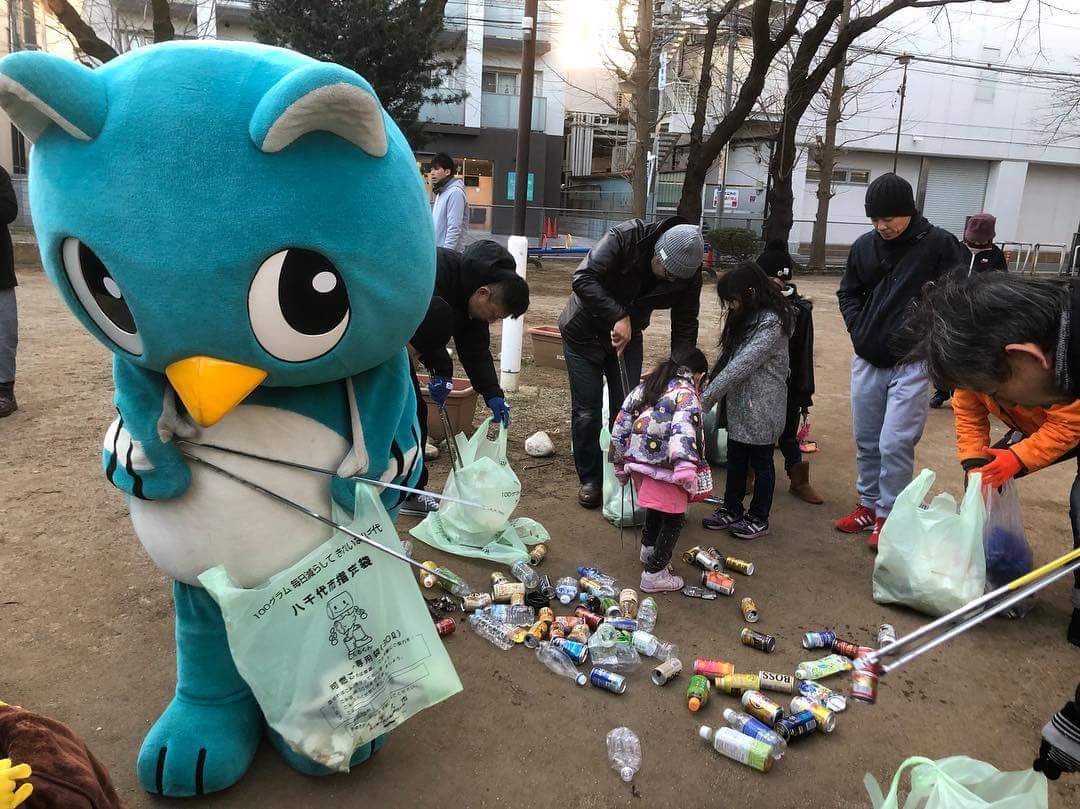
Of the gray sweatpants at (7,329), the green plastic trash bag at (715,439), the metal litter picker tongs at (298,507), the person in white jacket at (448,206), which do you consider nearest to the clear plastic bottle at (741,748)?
the metal litter picker tongs at (298,507)

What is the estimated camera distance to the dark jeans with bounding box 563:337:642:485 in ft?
15.2

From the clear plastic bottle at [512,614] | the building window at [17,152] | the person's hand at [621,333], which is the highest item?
the building window at [17,152]

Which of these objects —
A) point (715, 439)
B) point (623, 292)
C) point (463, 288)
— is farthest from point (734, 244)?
point (463, 288)

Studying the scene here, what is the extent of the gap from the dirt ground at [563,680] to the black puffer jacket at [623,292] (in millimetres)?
1118

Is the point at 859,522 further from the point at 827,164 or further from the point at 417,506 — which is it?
the point at 827,164

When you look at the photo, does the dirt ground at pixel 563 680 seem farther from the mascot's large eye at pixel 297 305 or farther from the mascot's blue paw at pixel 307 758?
the mascot's large eye at pixel 297 305

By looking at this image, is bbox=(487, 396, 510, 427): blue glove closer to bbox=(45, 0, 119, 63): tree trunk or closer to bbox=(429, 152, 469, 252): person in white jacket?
bbox=(429, 152, 469, 252): person in white jacket

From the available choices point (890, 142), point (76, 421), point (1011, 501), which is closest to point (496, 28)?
point (890, 142)

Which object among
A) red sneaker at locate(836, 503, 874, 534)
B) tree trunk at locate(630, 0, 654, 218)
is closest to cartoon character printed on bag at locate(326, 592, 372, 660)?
red sneaker at locate(836, 503, 874, 534)

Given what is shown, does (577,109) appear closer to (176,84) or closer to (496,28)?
(496,28)

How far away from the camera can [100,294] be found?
1880 millimetres

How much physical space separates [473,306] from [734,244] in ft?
62.7

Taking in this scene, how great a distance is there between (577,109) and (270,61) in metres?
29.0

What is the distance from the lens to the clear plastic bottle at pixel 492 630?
324 cm
